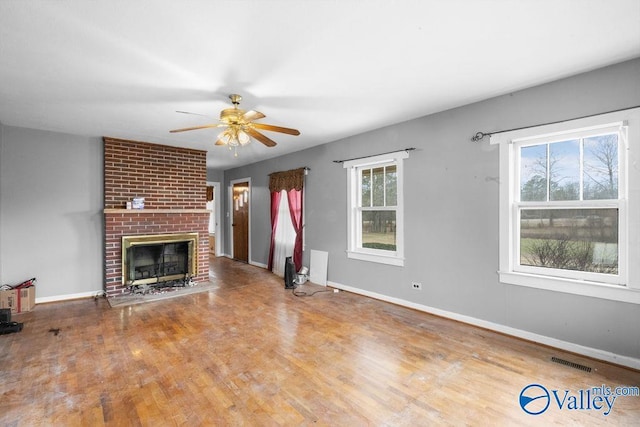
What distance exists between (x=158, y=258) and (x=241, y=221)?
8.86ft

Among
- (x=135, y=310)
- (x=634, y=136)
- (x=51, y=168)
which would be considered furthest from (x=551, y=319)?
(x=51, y=168)

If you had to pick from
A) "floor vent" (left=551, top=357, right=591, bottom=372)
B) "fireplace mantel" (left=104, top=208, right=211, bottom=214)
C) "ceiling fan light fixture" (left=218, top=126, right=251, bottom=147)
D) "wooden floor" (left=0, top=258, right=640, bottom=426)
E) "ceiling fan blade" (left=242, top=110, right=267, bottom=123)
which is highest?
"ceiling fan blade" (left=242, top=110, right=267, bottom=123)

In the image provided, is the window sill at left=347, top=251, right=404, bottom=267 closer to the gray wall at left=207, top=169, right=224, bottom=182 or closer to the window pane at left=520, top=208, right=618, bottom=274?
the window pane at left=520, top=208, right=618, bottom=274

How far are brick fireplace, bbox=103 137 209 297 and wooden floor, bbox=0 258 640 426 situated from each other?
116 centimetres

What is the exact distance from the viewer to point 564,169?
9.07 feet

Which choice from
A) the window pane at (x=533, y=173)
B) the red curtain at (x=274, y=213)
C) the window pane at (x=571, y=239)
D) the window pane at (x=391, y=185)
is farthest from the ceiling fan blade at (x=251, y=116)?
the red curtain at (x=274, y=213)

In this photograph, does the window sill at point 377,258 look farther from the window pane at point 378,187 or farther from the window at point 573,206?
the window at point 573,206

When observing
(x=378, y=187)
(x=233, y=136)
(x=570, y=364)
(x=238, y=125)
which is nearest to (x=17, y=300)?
(x=233, y=136)

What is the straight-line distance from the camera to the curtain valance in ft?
17.7

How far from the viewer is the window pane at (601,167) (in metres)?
2.51

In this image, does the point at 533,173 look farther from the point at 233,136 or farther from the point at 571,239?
the point at 233,136

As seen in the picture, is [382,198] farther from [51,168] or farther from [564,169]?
[51,168]

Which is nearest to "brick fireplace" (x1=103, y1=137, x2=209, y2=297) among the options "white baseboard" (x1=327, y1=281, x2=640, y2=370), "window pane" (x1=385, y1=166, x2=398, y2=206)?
"window pane" (x1=385, y1=166, x2=398, y2=206)

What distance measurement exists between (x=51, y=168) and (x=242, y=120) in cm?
349
